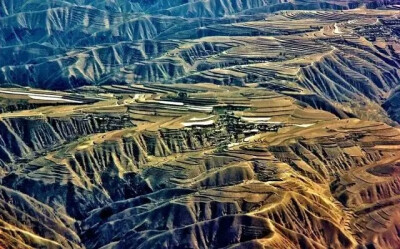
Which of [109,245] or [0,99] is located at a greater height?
[0,99]

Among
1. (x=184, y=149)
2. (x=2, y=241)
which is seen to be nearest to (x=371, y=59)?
(x=184, y=149)

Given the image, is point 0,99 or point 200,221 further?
point 0,99

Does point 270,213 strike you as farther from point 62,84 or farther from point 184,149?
point 62,84

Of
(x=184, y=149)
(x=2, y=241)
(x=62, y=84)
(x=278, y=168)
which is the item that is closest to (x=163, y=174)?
(x=184, y=149)

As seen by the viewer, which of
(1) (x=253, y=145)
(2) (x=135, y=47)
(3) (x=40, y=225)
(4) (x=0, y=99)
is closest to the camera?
(3) (x=40, y=225)

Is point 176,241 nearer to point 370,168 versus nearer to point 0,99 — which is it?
point 370,168

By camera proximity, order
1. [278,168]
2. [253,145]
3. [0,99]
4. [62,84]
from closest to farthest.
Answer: [278,168]
[253,145]
[0,99]
[62,84]
